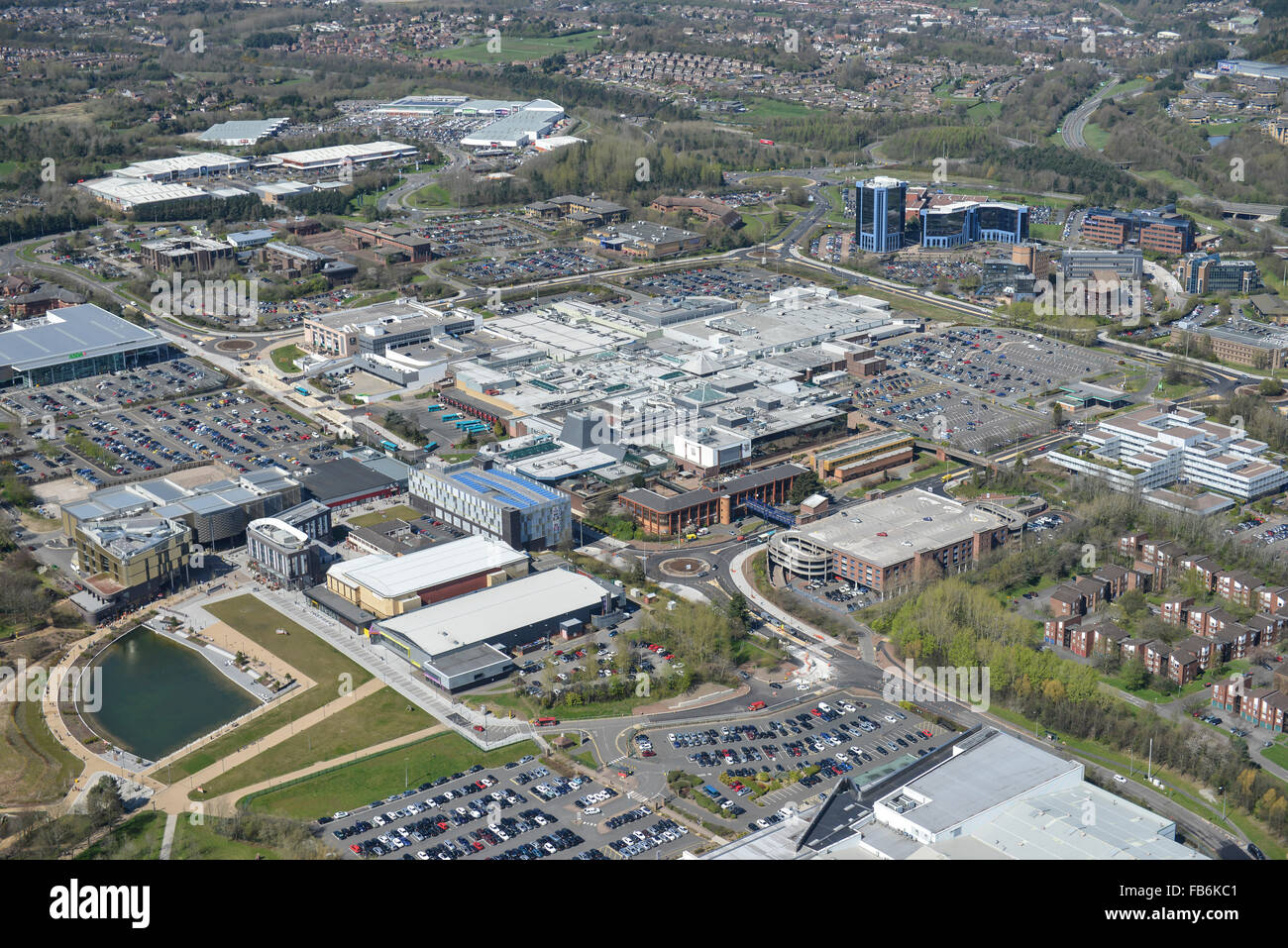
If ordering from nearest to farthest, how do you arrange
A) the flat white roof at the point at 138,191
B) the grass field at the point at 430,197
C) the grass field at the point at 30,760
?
the grass field at the point at 30,760, the flat white roof at the point at 138,191, the grass field at the point at 430,197

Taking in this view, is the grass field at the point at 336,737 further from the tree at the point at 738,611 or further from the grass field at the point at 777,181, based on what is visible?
the grass field at the point at 777,181

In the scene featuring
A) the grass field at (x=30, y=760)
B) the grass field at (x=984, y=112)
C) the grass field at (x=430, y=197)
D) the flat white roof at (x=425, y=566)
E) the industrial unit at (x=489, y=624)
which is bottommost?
the grass field at (x=30, y=760)

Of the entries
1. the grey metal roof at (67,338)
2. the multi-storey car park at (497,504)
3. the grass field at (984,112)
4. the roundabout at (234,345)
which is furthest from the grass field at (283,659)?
the grass field at (984,112)

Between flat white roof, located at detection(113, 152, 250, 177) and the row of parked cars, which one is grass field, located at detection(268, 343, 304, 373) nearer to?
the row of parked cars

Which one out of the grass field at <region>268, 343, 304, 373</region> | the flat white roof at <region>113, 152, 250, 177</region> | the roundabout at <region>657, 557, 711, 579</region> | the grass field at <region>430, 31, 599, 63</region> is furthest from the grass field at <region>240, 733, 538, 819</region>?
the grass field at <region>430, 31, 599, 63</region>

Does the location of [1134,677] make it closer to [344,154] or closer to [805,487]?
[805,487]
